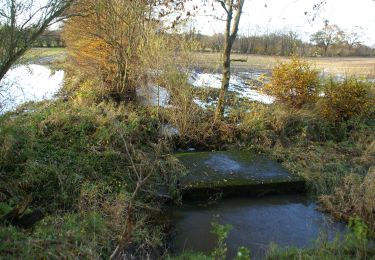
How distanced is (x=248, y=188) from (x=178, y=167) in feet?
5.09

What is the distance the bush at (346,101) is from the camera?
11.4 metres

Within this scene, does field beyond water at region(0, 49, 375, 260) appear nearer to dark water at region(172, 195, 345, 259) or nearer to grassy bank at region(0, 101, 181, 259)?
grassy bank at region(0, 101, 181, 259)

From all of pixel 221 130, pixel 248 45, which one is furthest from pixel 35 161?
pixel 248 45

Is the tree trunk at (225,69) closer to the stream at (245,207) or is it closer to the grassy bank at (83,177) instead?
the stream at (245,207)

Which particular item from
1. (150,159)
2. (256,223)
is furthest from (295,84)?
(256,223)

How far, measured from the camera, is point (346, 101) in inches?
451

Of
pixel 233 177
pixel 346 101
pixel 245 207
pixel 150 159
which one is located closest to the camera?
pixel 245 207

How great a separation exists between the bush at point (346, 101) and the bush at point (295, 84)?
546mm

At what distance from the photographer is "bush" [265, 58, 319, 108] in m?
11.8

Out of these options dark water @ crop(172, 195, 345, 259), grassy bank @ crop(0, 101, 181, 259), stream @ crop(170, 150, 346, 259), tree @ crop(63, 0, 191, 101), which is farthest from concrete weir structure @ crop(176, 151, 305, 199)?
tree @ crop(63, 0, 191, 101)

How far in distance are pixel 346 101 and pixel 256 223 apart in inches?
252

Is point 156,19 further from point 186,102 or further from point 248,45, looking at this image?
point 248,45

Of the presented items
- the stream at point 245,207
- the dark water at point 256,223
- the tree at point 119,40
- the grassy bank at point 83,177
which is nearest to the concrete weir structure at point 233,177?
the stream at point 245,207

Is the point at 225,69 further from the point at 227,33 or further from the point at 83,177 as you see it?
the point at 83,177
